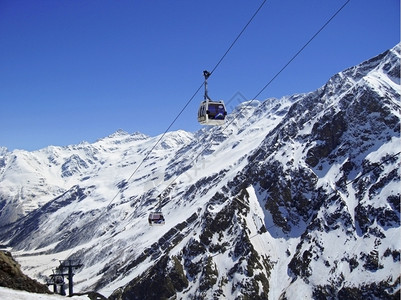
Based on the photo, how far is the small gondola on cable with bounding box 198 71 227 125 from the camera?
37.0 m

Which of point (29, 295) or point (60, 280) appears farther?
point (60, 280)

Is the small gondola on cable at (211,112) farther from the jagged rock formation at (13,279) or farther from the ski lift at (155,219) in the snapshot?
the ski lift at (155,219)

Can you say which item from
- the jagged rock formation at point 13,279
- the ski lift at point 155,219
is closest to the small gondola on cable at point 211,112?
the jagged rock formation at point 13,279

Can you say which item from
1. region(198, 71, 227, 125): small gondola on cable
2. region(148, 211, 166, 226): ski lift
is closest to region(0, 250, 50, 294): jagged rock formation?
region(198, 71, 227, 125): small gondola on cable

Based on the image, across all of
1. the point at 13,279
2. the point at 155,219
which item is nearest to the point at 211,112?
the point at 13,279

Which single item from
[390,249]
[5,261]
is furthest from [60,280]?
[390,249]

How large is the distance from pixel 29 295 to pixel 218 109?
19566 millimetres

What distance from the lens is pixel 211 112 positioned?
37.3 m

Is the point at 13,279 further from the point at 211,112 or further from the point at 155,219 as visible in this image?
the point at 155,219

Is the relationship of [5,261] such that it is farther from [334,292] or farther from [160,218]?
[334,292]

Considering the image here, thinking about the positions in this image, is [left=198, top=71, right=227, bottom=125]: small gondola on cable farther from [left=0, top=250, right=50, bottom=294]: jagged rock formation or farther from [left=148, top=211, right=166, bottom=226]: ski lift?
[left=148, top=211, right=166, bottom=226]: ski lift

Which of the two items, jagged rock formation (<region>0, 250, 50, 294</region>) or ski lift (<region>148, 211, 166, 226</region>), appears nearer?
jagged rock formation (<region>0, 250, 50, 294</region>)

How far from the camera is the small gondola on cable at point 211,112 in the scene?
121 feet

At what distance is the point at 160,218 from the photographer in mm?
71938
